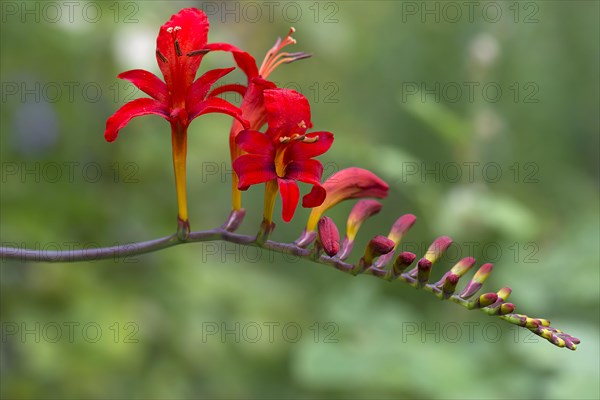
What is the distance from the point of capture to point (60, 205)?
2.89 metres

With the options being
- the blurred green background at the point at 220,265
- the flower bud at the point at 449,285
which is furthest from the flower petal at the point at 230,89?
the blurred green background at the point at 220,265

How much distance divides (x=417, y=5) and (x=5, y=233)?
2.98 meters

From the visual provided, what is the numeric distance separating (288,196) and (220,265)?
2369 millimetres

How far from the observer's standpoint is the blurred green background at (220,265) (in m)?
2.79

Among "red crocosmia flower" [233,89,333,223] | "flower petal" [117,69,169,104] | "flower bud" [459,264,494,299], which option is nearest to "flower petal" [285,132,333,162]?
"red crocosmia flower" [233,89,333,223]

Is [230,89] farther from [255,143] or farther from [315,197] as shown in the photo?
[315,197]

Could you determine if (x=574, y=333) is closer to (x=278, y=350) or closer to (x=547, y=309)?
(x=547, y=309)

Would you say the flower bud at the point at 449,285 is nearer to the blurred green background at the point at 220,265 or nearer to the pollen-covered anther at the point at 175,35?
the pollen-covered anther at the point at 175,35

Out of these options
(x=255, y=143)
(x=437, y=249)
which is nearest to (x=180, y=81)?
(x=255, y=143)

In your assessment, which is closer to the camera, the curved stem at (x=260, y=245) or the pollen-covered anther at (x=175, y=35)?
the curved stem at (x=260, y=245)

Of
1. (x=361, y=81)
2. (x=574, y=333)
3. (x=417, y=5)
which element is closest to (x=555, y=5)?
(x=417, y=5)

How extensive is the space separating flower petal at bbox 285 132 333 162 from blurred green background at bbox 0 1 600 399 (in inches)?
51.7

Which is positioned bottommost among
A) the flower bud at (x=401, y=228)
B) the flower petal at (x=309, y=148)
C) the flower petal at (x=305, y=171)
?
the flower bud at (x=401, y=228)

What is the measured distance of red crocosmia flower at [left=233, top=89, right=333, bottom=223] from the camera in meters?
1.30
